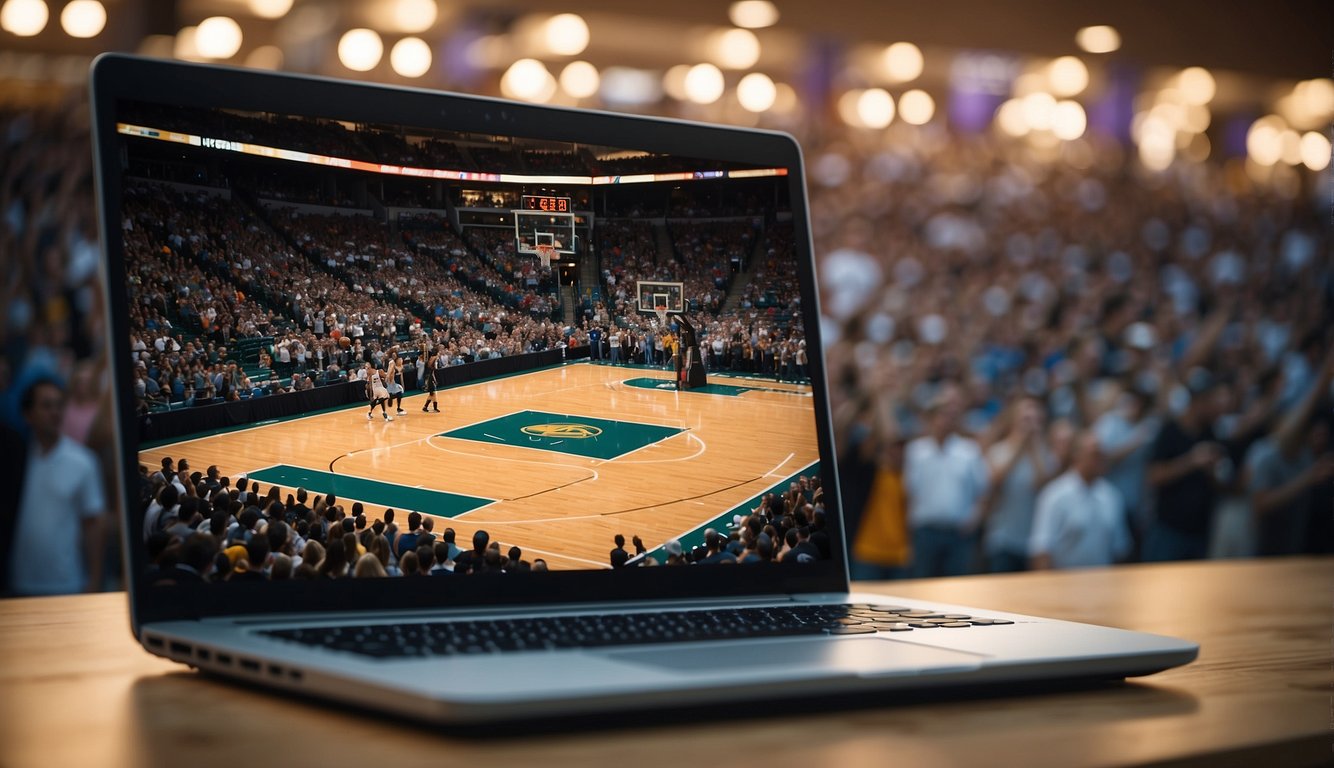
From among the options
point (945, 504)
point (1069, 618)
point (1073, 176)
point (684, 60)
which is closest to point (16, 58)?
point (684, 60)

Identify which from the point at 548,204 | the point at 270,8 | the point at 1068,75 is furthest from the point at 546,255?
the point at 1068,75

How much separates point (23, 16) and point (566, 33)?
1.85 metres

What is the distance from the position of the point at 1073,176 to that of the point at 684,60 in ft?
8.15

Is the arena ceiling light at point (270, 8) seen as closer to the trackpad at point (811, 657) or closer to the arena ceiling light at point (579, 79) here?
the arena ceiling light at point (579, 79)

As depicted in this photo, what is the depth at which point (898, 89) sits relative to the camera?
16.8ft

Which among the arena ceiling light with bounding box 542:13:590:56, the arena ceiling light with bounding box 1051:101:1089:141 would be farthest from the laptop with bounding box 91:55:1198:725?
the arena ceiling light with bounding box 1051:101:1089:141

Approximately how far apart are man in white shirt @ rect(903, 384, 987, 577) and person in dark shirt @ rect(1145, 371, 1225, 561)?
0.43 meters

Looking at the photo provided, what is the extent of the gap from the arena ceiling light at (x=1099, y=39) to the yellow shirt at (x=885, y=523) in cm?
268

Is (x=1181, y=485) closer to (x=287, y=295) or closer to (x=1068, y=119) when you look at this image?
(x=287, y=295)

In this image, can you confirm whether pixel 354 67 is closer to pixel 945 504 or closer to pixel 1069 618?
pixel 945 504

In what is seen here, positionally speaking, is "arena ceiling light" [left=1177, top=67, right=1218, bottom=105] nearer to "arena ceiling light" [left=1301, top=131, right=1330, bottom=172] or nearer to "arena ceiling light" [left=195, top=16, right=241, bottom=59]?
"arena ceiling light" [left=1301, top=131, right=1330, bottom=172]

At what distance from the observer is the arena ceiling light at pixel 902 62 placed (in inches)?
178

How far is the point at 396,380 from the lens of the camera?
60cm

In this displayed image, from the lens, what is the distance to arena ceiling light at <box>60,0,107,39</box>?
3.23 meters
